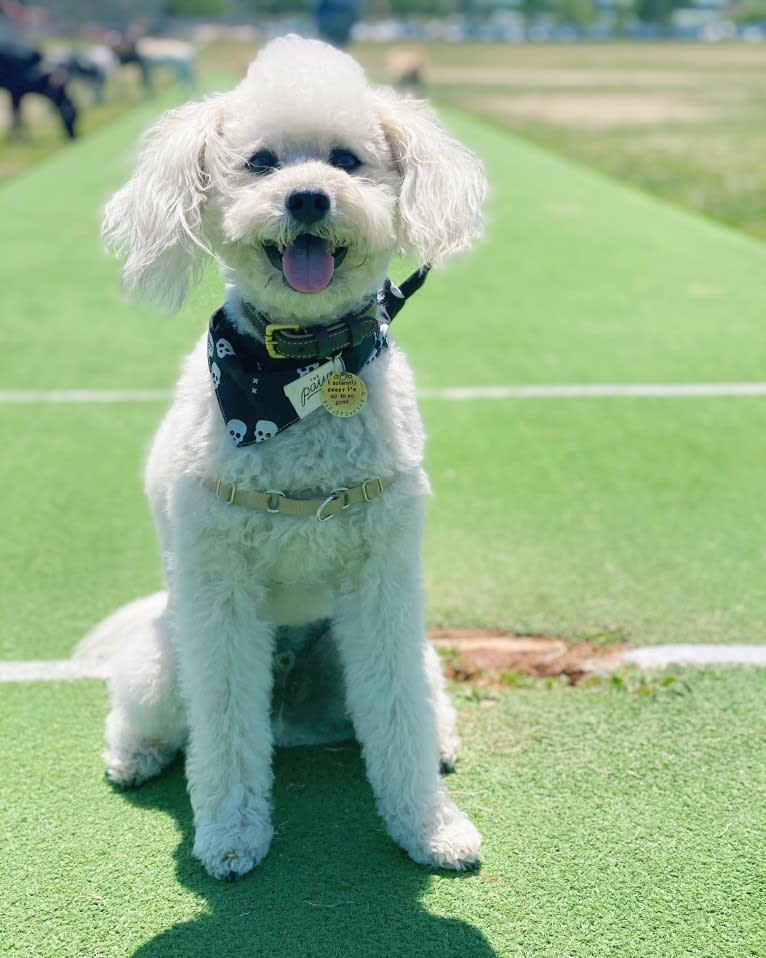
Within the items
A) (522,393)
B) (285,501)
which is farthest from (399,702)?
(522,393)

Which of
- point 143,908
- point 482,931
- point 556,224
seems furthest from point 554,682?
point 556,224

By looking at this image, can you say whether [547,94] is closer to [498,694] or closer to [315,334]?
[498,694]

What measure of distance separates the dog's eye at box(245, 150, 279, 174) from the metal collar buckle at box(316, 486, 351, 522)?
2.52 ft

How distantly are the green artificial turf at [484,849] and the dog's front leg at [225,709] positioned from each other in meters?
0.08

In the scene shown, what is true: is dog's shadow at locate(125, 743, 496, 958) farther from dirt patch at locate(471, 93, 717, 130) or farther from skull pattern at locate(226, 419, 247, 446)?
dirt patch at locate(471, 93, 717, 130)

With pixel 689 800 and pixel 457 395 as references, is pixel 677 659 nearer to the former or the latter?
pixel 689 800

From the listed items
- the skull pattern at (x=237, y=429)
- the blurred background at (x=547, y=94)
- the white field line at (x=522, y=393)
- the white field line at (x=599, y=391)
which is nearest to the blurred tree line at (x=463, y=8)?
the blurred background at (x=547, y=94)

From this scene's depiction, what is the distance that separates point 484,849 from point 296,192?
165 cm

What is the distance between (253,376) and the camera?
2.57 metres

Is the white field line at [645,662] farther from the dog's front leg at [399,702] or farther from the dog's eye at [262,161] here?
the dog's eye at [262,161]

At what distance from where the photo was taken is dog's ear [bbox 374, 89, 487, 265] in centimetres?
255

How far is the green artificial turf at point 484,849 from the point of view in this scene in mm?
2434

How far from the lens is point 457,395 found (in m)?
6.02

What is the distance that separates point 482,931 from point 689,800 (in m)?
0.74
